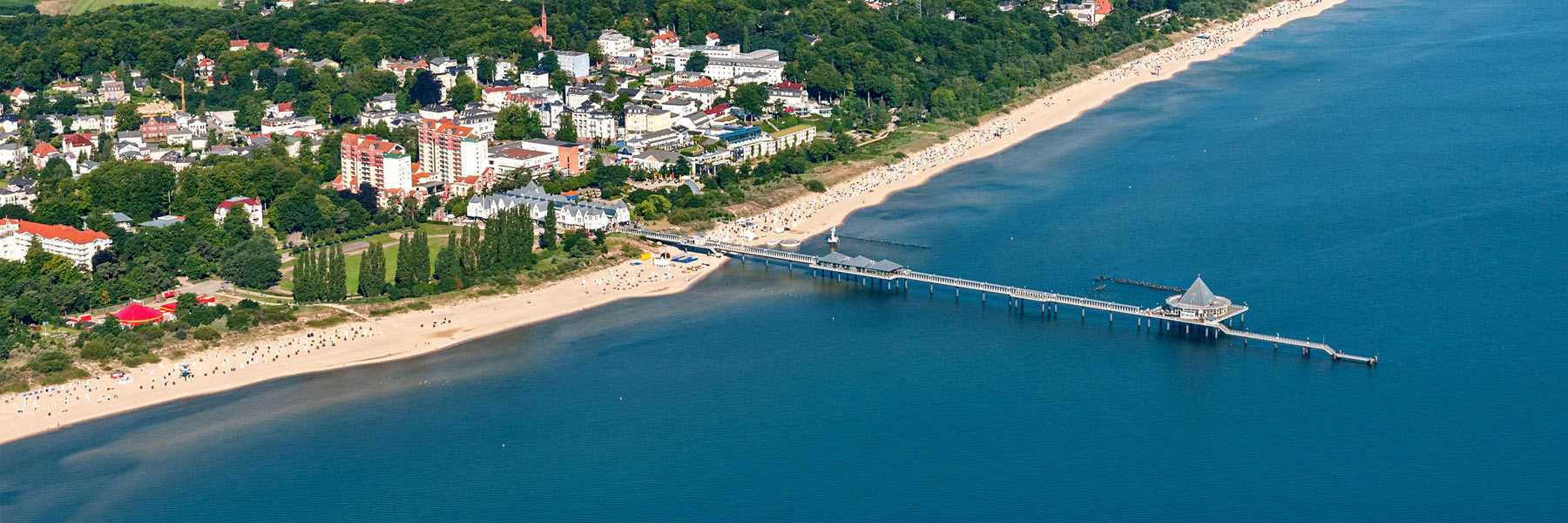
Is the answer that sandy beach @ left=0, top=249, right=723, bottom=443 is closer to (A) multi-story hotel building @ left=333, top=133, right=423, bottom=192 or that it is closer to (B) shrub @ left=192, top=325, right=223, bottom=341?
(B) shrub @ left=192, top=325, right=223, bottom=341

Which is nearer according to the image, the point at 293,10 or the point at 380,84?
the point at 380,84

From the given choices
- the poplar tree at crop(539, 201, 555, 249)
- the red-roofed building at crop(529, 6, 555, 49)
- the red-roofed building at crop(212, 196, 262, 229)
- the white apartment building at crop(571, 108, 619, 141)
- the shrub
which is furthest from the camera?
the red-roofed building at crop(529, 6, 555, 49)

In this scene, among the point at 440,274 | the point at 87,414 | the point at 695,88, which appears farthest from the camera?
the point at 695,88

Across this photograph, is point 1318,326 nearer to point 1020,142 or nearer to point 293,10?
point 1020,142

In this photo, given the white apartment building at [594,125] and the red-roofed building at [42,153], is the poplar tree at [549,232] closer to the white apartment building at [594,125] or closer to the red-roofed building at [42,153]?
the white apartment building at [594,125]

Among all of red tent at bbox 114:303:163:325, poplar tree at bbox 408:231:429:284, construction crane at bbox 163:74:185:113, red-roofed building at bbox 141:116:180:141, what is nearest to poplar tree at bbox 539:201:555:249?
poplar tree at bbox 408:231:429:284

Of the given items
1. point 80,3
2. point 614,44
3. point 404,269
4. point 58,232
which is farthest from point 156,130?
point 80,3

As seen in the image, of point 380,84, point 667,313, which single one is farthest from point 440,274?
point 380,84
